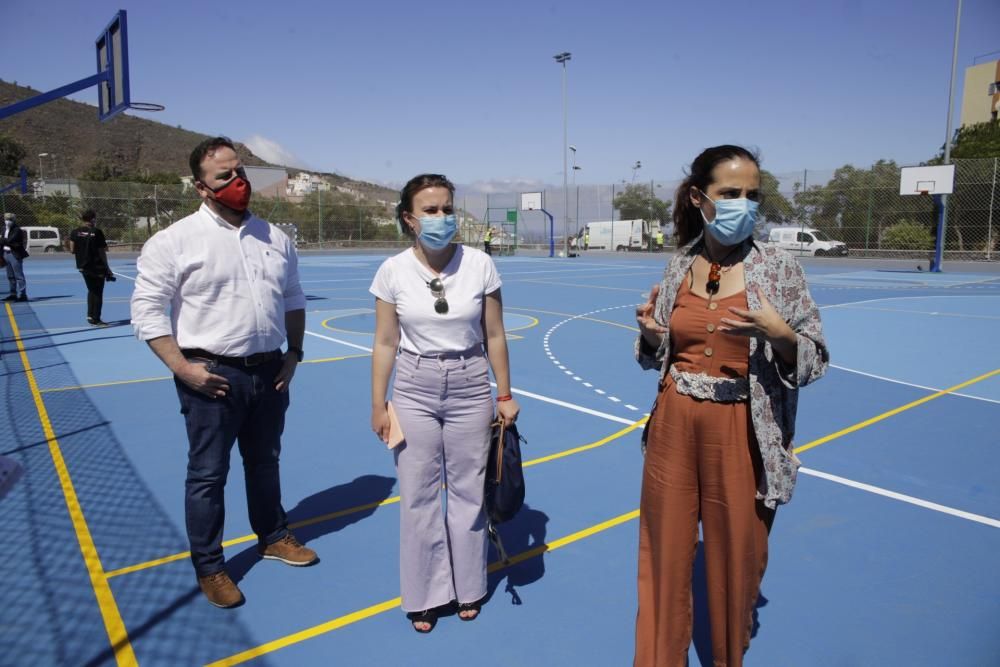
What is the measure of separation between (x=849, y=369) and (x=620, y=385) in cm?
333

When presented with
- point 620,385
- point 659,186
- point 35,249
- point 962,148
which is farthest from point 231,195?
point 962,148

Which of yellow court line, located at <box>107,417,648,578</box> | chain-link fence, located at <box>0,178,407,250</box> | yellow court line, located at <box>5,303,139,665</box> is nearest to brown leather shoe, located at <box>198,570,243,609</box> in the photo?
yellow court line, located at <box>5,303,139,665</box>

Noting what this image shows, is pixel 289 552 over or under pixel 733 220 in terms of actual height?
under

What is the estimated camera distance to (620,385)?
8.23 m

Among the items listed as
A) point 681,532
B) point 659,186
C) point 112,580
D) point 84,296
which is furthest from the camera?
point 659,186

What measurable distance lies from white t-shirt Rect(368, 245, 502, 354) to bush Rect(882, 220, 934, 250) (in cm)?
3473

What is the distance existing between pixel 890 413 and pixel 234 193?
659 cm

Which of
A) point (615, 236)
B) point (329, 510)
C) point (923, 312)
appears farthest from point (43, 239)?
point (923, 312)

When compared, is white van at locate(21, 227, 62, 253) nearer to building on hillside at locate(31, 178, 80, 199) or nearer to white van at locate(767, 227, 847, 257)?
building on hillside at locate(31, 178, 80, 199)

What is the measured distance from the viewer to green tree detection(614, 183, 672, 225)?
45.3 metres

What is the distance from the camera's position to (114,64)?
40.6 ft

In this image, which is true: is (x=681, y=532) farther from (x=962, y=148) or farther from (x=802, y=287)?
(x=962, y=148)

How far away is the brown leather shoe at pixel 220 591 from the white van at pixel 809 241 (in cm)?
3435

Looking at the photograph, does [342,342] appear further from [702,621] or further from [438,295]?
[702,621]
